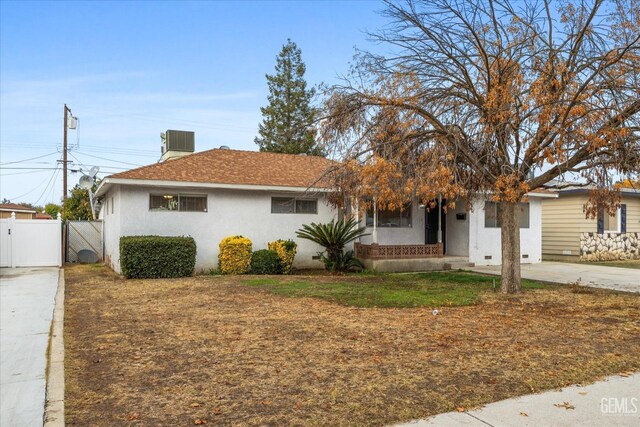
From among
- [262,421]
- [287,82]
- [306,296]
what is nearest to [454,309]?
[306,296]

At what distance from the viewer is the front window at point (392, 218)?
57.1 feet

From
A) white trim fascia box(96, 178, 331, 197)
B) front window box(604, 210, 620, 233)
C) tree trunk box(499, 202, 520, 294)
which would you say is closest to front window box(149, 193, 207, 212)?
white trim fascia box(96, 178, 331, 197)

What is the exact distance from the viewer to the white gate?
661 inches

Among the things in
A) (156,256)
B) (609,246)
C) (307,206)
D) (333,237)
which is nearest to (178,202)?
(156,256)

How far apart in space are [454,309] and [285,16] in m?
11.4

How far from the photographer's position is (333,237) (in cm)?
1470

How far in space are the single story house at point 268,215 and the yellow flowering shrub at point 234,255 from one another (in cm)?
69

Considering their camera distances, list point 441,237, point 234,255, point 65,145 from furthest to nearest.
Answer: point 65,145 → point 441,237 → point 234,255

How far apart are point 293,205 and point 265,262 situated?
254 centimetres

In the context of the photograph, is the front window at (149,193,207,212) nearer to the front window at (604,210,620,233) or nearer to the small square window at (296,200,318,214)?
the small square window at (296,200,318,214)

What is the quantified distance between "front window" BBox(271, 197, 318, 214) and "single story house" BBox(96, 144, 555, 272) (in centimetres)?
3

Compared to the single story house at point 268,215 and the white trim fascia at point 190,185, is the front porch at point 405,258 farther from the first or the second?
the white trim fascia at point 190,185

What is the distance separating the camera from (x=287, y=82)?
39.2 m
